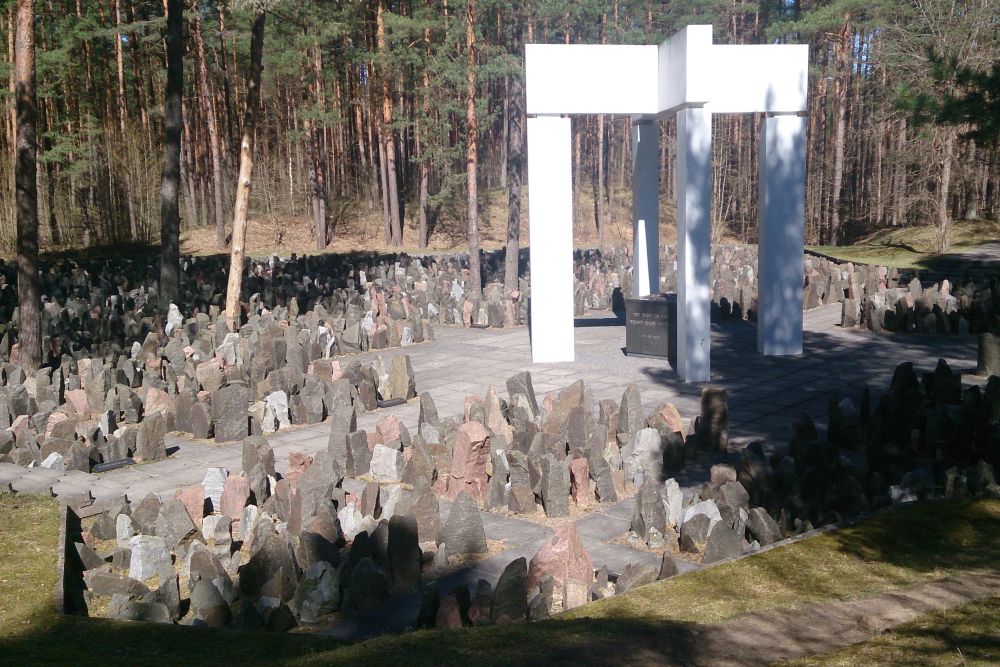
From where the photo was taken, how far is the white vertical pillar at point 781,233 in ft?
49.5

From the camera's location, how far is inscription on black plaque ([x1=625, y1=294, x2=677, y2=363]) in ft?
50.1

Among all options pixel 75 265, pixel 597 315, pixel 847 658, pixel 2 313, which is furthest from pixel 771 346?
pixel 75 265

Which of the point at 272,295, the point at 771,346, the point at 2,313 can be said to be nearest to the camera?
the point at 771,346

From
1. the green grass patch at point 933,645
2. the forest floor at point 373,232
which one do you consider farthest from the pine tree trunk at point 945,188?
the green grass patch at point 933,645

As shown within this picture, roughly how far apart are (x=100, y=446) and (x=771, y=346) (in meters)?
10.3

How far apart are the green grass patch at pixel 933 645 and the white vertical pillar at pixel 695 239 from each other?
912 cm

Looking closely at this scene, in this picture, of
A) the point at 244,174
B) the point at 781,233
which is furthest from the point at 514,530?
the point at 244,174

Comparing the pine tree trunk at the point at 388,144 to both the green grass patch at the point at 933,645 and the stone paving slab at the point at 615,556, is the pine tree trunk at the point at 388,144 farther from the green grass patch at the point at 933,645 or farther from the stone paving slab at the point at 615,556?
the green grass patch at the point at 933,645

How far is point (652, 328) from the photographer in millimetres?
15500

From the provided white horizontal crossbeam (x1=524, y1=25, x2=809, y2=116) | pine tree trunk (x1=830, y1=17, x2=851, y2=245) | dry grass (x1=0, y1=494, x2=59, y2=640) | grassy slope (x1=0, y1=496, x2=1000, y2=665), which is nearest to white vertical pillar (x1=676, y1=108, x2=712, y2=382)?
white horizontal crossbeam (x1=524, y1=25, x2=809, y2=116)

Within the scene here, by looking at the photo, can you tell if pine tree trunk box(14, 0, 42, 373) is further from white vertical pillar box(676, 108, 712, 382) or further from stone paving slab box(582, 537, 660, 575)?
stone paving slab box(582, 537, 660, 575)

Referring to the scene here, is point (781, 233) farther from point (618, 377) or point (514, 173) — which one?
point (514, 173)

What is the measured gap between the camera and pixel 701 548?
6910mm

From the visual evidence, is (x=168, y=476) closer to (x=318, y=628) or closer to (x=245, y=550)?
(x=245, y=550)
